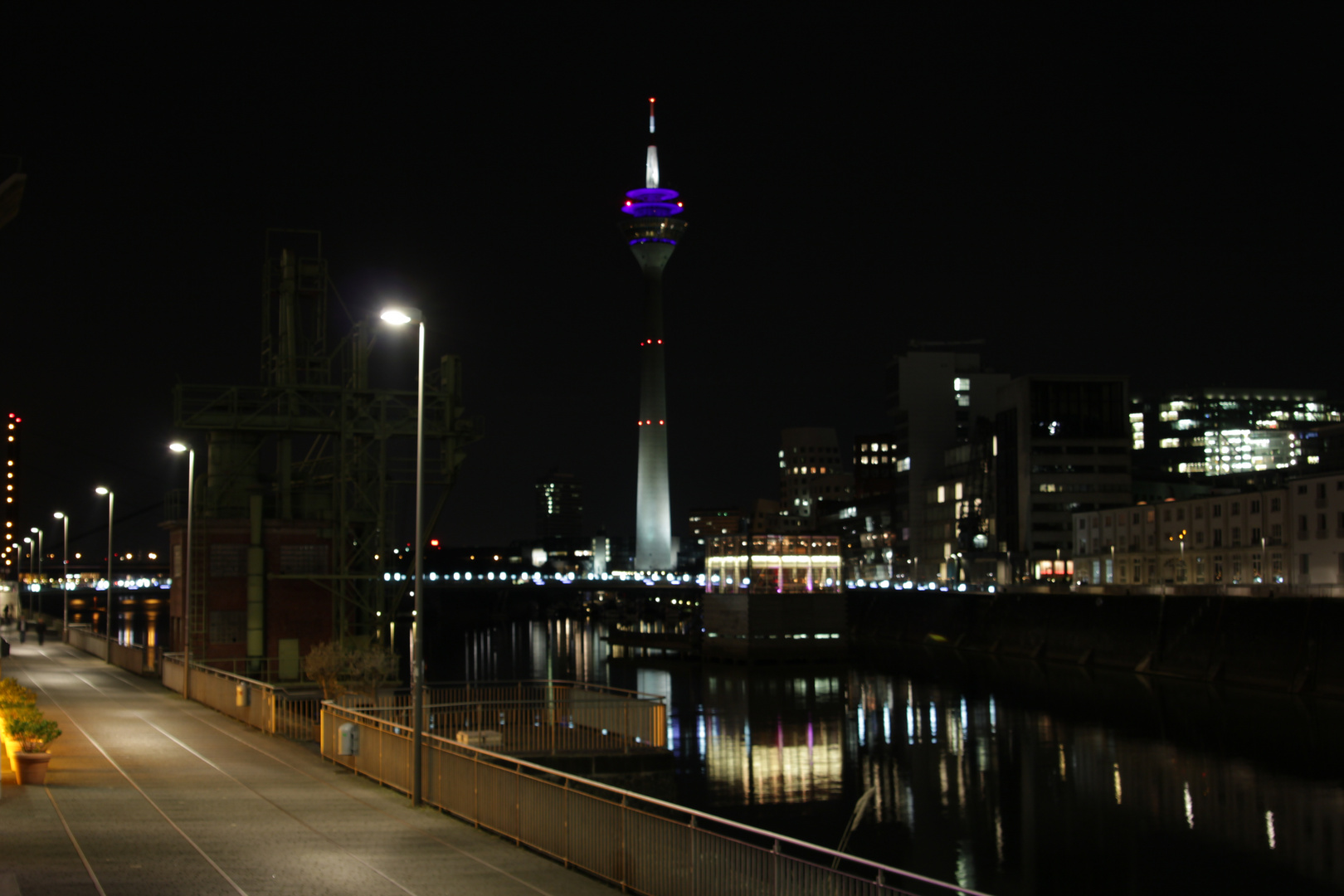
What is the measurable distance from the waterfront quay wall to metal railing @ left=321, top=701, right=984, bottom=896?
172 feet

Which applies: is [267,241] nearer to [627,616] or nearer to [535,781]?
[535,781]

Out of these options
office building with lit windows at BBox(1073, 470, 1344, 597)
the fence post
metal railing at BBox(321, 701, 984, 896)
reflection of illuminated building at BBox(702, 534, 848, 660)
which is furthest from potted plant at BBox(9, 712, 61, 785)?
reflection of illuminated building at BBox(702, 534, 848, 660)

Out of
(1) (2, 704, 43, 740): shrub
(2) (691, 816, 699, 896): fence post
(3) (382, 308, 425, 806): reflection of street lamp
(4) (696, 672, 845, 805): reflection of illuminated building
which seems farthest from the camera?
(4) (696, 672, 845, 805): reflection of illuminated building

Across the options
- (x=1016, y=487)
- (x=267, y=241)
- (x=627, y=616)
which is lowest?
(x=627, y=616)

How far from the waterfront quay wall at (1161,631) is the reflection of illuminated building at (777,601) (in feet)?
43.1

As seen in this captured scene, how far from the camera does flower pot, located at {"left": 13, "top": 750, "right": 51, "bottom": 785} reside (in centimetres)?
2255

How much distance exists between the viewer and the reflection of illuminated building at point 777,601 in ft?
329

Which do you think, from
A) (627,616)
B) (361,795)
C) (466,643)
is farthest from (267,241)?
(627,616)

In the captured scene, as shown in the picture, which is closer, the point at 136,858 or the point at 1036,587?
the point at 136,858

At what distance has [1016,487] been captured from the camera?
134250 millimetres

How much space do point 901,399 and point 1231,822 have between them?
443 ft

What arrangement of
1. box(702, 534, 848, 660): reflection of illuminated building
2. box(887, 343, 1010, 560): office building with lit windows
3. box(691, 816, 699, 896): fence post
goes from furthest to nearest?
box(887, 343, 1010, 560): office building with lit windows, box(702, 534, 848, 660): reflection of illuminated building, box(691, 816, 699, 896): fence post

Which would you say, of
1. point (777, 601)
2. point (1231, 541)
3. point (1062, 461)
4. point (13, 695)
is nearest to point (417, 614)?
point (13, 695)

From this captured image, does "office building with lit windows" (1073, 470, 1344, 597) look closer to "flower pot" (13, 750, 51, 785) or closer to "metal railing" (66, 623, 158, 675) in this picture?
"metal railing" (66, 623, 158, 675)
